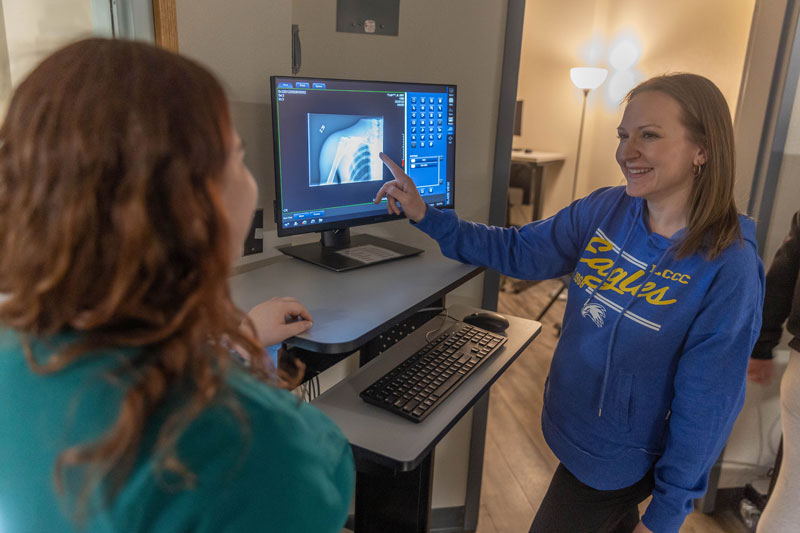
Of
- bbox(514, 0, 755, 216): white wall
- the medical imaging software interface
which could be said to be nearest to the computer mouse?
the medical imaging software interface

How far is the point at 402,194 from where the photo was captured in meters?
1.51

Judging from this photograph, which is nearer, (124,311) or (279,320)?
(124,311)

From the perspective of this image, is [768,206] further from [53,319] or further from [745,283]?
[53,319]

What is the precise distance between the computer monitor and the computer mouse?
267mm

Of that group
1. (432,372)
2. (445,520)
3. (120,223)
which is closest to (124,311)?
(120,223)

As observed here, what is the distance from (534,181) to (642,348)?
4298mm

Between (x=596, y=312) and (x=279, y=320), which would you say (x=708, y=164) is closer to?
(x=596, y=312)

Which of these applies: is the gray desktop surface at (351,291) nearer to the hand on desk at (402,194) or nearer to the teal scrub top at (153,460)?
the hand on desk at (402,194)

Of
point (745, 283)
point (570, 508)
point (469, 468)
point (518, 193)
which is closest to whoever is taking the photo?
point (745, 283)

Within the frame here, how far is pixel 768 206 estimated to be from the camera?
1.97 meters

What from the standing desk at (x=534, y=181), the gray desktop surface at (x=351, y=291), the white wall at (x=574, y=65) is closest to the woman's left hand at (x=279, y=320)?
the gray desktop surface at (x=351, y=291)

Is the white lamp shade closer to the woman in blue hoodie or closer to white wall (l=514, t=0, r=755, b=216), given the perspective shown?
white wall (l=514, t=0, r=755, b=216)

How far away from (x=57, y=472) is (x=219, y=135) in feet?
0.99

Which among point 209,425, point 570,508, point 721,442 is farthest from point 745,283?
point 209,425
